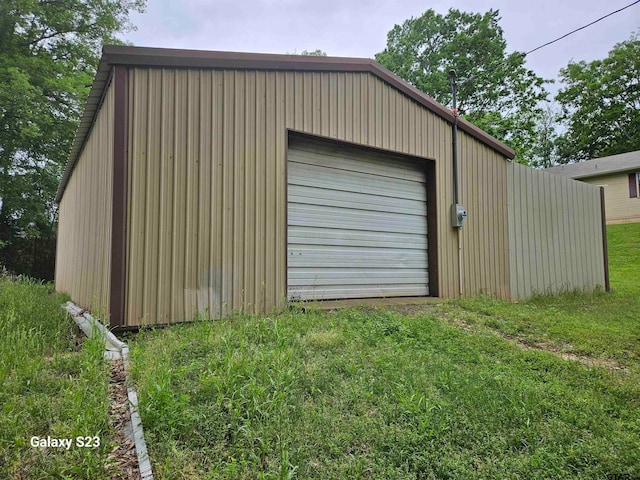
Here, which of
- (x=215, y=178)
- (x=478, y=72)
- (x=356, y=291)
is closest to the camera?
(x=215, y=178)

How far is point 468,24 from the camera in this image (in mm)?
20344

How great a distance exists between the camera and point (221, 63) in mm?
4098

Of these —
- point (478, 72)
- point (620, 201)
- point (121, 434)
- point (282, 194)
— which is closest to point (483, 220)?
point (282, 194)

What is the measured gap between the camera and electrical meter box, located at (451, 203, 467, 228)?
19.7 feet

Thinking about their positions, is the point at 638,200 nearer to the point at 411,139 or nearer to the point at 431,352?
the point at 411,139

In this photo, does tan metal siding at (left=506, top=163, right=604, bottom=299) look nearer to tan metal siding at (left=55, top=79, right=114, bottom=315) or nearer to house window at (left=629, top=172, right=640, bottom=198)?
tan metal siding at (left=55, top=79, right=114, bottom=315)

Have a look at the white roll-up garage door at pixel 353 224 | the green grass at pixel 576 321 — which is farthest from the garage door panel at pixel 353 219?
the green grass at pixel 576 321

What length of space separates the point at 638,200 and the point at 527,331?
18.4m

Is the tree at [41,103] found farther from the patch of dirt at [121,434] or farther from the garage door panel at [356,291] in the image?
the patch of dirt at [121,434]

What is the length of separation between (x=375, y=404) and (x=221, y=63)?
3.70m

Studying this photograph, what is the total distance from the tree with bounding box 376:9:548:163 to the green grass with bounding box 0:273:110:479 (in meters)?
19.2

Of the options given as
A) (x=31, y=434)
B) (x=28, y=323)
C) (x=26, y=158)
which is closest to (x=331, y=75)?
(x=28, y=323)

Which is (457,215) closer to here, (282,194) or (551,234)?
(551,234)

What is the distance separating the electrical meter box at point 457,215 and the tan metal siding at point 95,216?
15.6ft
